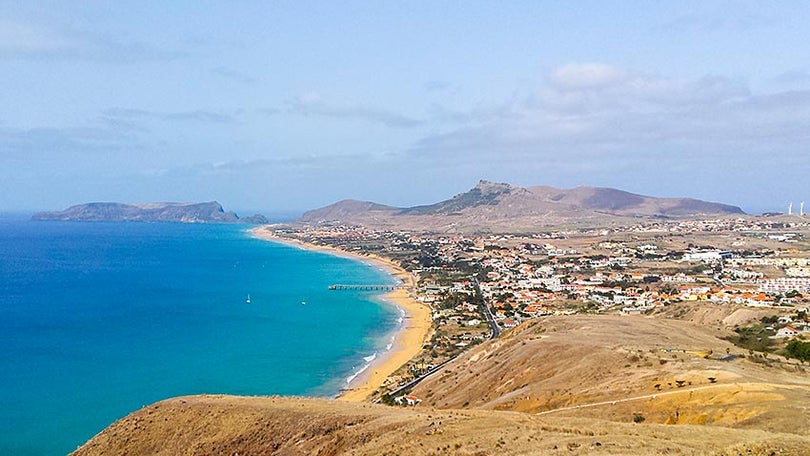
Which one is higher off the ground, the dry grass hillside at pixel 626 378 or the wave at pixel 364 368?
the dry grass hillside at pixel 626 378

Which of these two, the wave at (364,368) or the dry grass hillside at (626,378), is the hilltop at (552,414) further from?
the wave at (364,368)

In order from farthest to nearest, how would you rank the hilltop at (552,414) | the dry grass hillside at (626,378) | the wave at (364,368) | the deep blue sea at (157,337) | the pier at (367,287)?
the pier at (367,287), the wave at (364,368), the deep blue sea at (157,337), the dry grass hillside at (626,378), the hilltop at (552,414)

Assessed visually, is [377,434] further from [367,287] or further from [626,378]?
[367,287]

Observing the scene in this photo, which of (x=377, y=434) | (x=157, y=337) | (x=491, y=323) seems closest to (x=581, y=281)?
(x=491, y=323)

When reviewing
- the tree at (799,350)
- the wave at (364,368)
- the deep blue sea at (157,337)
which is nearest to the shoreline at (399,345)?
the wave at (364,368)

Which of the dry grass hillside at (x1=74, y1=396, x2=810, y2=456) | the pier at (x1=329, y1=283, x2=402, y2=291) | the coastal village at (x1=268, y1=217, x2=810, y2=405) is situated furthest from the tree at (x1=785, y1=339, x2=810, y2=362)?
the pier at (x1=329, y1=283, x2=402, y2=291)

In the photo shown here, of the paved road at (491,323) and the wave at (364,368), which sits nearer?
the wave at (364,368)
